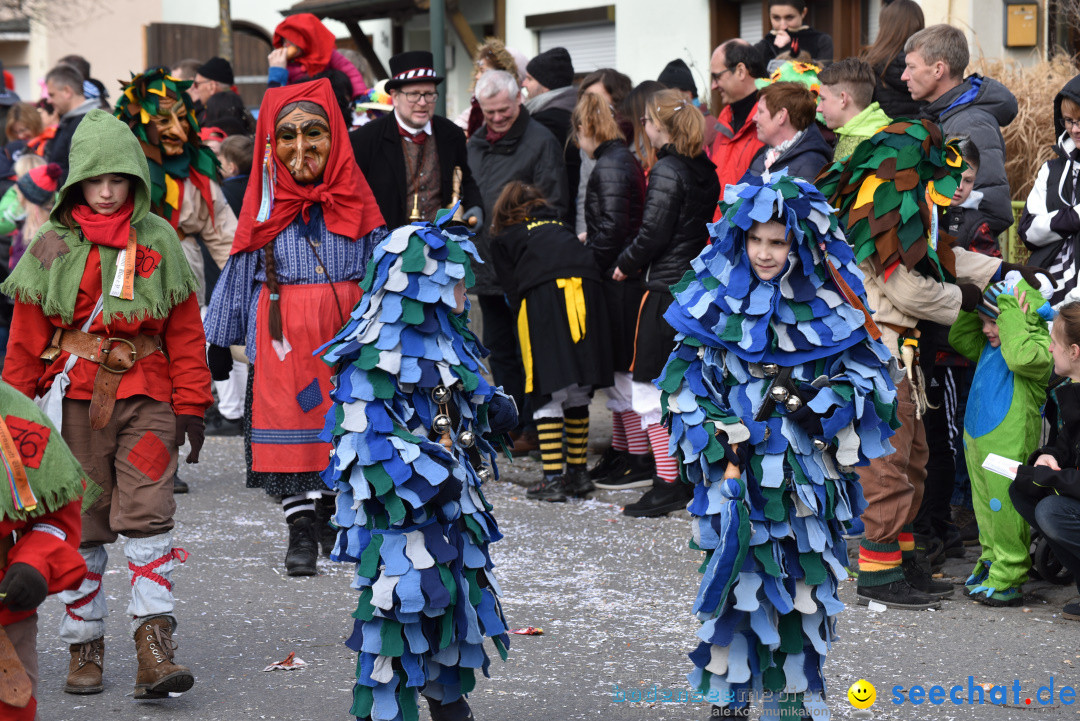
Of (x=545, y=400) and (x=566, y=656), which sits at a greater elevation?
(x=545, y=400)

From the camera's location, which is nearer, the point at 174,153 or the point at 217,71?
the point at 174,153

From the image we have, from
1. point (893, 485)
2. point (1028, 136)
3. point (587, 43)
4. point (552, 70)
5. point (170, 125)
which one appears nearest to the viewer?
point (893, 485)

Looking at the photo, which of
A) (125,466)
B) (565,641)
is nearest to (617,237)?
(565,641)

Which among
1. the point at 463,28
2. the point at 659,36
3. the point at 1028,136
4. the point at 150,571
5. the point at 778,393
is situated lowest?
the point at 150,571

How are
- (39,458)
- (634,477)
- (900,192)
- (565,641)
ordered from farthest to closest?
1. (634,477)
2. (900,192)
3. (565,641)
4. (39,458)

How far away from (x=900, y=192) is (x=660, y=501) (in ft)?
7.99

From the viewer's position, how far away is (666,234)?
277 inches

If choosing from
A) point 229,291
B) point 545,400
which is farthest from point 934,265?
point 229,291

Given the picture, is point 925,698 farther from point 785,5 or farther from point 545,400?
point 785,5

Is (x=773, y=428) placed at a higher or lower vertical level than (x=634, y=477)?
higher

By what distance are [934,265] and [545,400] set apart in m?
2.68

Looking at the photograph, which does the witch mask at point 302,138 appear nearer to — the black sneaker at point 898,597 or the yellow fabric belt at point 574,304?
the yellow fabric belt at point 574,304

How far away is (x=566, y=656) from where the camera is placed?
4.89 m

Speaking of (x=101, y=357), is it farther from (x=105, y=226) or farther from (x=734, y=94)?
(x=734, y=94)
